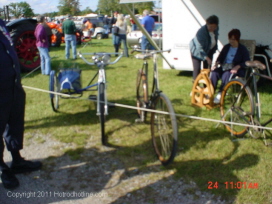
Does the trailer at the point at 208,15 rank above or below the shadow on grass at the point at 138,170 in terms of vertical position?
above

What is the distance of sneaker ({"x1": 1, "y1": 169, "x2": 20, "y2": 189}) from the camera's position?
10.5 feet

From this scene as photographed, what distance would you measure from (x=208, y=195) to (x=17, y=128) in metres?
2.19

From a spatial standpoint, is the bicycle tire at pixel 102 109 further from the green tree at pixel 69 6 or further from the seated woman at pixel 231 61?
the green tree at pixel 69 6

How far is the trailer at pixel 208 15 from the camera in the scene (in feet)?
22.6

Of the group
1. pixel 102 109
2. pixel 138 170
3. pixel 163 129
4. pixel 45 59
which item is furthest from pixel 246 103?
pixel 45 59

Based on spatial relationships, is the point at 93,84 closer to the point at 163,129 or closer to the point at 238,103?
the point at 163,129

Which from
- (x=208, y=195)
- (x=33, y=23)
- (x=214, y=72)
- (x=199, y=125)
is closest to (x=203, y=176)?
(x=208, y=195)

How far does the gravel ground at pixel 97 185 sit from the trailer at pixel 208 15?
469cm

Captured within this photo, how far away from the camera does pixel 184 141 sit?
14.0 feet

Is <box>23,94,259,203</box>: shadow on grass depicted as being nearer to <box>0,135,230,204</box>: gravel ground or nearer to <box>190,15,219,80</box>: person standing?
<box>0,135,230,204</box>: gravel ground

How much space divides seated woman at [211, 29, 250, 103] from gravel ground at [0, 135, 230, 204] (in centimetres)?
252

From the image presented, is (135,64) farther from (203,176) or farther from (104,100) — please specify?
(203,176)

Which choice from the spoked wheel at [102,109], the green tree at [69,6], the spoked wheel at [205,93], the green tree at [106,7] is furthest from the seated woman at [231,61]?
the green tree at [106,7]

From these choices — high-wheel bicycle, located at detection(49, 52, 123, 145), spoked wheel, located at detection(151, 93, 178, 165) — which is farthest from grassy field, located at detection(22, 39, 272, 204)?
high-wheel bicycle, located at detection(49, 52, 123, 145)
